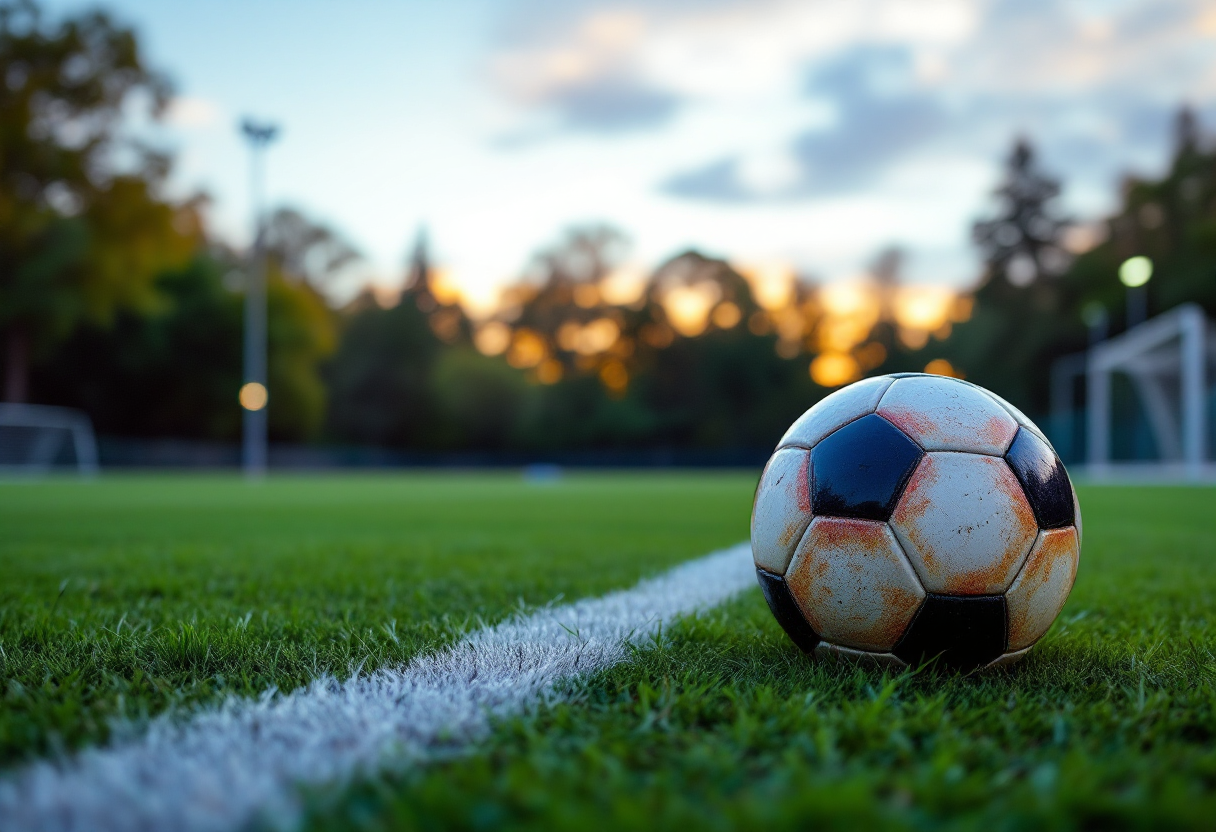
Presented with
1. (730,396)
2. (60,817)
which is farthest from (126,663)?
(730,396)

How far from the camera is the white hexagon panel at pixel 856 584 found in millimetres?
1891

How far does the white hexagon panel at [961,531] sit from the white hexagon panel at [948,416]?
0.09 metres

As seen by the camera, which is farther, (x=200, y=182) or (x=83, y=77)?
(x=200, y=182)

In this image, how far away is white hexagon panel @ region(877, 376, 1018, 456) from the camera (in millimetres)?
1987

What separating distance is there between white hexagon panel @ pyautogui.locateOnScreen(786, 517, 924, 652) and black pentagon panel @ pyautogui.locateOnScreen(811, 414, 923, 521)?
0.11 feet

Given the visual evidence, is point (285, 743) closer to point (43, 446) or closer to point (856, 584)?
point (856, 584)

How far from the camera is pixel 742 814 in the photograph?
106 centimetres

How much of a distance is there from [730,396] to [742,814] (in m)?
47.8

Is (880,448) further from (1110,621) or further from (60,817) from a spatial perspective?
(60,817)

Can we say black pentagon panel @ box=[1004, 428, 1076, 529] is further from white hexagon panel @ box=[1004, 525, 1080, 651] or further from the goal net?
the goal net

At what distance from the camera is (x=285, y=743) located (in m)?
1.42

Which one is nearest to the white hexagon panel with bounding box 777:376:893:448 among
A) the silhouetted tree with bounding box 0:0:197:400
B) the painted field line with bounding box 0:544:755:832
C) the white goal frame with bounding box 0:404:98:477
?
the painted field line with bounding box 0:544:755:832

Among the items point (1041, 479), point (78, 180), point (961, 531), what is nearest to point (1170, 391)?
point (1041, 479)

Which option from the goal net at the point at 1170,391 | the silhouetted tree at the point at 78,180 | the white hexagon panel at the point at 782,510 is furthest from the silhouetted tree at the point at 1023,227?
the white hexagon panel at the point at 782,510
